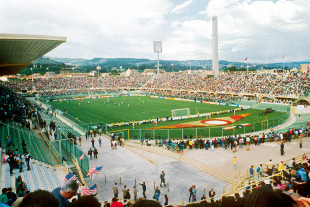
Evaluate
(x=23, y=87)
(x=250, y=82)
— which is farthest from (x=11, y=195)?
(x=23, y=87)

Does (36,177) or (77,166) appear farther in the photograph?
(77,166)

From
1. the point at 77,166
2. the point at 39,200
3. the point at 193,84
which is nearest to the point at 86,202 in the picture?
the point at 39,200

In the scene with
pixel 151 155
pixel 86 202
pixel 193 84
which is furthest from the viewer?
pixel 193 84

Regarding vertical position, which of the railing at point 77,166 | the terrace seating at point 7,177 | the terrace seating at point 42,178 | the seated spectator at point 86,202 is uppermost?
the seated spectator at point 86,202

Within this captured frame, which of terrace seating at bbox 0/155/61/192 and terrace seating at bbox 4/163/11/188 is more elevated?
terrace seating at bbox 4/163/11/188

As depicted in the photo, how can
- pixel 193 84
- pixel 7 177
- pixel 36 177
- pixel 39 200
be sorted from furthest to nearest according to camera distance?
pixel 193 84
pixel 36 177
pixel 7 177
pixel 39 200

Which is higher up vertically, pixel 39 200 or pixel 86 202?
pixel 39 200

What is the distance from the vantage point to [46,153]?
57.1 feet

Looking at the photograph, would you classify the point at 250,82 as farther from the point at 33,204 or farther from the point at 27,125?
the point at 33,204

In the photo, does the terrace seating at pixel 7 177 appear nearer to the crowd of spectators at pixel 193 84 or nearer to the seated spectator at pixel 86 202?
the seated spectator at pixel 86 202

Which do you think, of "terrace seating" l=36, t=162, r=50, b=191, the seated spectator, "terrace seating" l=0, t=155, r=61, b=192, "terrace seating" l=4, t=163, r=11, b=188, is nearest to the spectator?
the seated spectator

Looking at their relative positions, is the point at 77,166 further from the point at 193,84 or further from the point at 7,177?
the point at 193,84

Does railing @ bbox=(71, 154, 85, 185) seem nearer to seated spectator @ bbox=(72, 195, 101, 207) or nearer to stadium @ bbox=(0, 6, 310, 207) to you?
stadium @ bbox=(0, 6, 310, 207)

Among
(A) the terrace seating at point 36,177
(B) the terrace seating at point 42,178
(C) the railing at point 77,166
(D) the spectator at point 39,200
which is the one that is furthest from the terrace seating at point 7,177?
(D) the spectator at point 39,200
